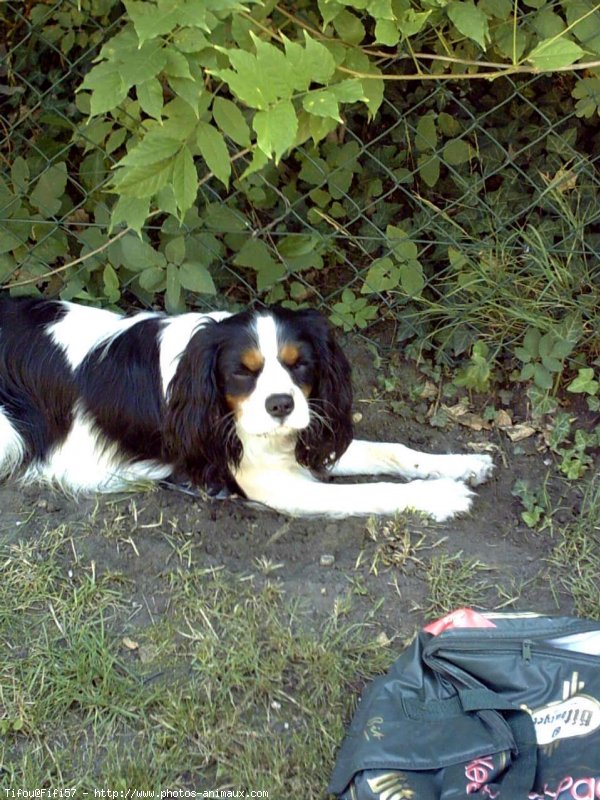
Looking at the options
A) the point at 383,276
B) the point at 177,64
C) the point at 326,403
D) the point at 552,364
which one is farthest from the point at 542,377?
the point at 177,64

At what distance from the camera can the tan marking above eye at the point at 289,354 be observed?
114 inches

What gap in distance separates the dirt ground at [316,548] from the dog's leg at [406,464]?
2.8 inches

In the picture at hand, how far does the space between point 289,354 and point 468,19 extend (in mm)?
1076

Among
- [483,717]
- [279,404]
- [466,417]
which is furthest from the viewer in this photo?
[466,417]

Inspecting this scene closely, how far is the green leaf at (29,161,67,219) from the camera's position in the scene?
3.63m

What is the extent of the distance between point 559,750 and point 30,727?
1.28m

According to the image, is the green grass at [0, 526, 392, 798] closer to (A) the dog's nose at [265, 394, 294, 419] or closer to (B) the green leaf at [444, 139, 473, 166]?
(A) the dog's nose at [265, 394, 294, 419]

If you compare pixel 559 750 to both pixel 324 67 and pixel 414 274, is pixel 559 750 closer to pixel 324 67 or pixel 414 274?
pixel 324 67

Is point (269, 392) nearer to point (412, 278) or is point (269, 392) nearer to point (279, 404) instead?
point (279, 404)

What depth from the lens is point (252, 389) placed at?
289cm

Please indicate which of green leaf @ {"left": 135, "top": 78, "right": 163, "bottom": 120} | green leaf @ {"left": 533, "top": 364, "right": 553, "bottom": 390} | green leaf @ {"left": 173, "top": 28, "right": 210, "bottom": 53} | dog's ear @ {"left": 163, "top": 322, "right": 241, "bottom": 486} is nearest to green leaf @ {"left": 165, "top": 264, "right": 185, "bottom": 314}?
dog's ear @ {"left": 163, "top": 322, "right": 241, "bottom": 486}

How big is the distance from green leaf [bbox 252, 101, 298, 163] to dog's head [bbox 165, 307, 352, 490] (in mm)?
889

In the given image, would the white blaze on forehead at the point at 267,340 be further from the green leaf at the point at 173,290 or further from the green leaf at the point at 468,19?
the green leaf at the point at 468,19


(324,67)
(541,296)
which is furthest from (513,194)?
(324,67)
